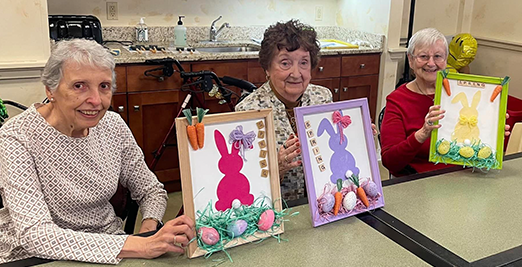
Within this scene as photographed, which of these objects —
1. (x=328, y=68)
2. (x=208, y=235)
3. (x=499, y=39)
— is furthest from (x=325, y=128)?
(x=499, y=39)

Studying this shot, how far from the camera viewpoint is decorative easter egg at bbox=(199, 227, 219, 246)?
3.99 ft

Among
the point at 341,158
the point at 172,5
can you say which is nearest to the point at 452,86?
the point at 341,158

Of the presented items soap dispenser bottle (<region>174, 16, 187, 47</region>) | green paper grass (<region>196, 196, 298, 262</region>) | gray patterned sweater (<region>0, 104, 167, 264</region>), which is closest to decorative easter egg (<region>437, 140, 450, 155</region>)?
green paper grass (<region>196, 196, 298, 262</region>)

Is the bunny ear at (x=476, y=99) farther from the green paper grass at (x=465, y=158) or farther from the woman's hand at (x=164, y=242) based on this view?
the woman's hand at (x=164, y=242)

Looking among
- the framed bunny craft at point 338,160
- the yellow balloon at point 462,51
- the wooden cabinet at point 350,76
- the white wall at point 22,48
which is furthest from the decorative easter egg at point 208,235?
the yellow balloon at point 462,51

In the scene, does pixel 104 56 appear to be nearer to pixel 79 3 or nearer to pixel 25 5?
pixel 25 5

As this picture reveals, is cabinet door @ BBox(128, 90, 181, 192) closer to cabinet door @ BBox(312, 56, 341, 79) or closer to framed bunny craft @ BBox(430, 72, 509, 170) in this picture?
cabinet door @ BBox(312, 56, 341, 79)

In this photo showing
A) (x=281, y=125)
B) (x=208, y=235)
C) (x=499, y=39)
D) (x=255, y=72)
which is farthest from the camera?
(x=499, y=39)

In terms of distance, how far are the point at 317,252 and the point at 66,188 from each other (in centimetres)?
76

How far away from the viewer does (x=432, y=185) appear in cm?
175

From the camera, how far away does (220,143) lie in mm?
1283

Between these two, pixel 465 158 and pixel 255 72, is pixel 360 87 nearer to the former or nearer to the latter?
pixel 255 72

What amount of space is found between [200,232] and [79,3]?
2910mm

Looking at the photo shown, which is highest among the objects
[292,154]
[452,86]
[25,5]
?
[25,5]
